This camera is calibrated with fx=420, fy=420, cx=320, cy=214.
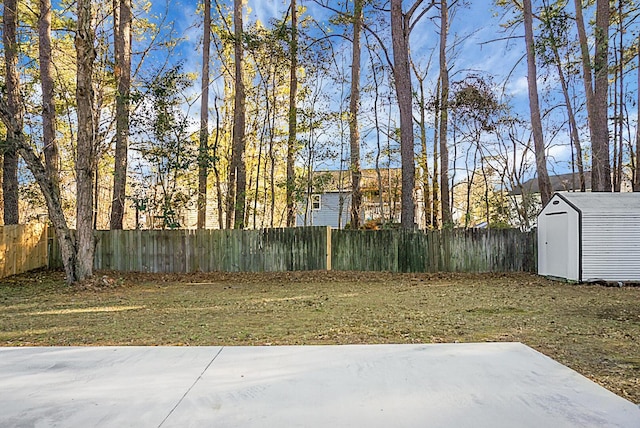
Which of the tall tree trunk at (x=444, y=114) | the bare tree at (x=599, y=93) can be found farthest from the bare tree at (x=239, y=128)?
the bare tree at (x=599, y=93)

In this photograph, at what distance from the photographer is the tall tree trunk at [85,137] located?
712cm

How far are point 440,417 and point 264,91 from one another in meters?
12.1

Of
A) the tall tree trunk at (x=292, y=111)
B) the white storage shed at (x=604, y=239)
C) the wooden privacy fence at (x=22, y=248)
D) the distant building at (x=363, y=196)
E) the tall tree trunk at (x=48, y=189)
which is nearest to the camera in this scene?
the tall tree trunk at (x=48, y=189)

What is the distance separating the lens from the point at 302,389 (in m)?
1.99

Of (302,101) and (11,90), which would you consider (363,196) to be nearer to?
(302,101)

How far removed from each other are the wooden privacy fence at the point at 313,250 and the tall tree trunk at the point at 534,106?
1673 mm

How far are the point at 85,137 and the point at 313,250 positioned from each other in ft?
16.6

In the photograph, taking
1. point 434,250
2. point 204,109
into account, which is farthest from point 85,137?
point 434,250

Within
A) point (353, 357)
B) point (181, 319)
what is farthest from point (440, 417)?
point (181, 319)

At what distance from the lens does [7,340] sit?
3.75 metres

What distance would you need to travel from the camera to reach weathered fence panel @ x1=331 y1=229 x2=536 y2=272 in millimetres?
9594

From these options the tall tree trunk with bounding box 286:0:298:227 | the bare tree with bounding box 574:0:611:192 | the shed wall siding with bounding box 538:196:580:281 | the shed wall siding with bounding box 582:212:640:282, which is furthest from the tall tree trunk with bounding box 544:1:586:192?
the tall tree trunk with bounding box 286:0:298:227

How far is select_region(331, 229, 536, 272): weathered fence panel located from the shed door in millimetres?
816

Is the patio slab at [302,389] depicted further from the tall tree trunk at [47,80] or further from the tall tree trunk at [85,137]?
the tall tree trunk at [47,80]
